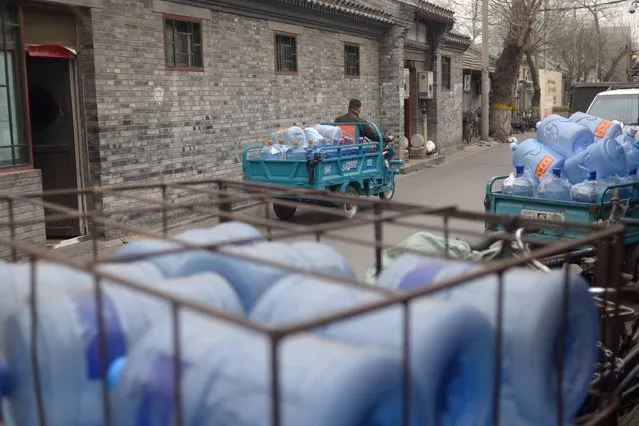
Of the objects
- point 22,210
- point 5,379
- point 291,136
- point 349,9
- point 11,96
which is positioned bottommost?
point 22,210

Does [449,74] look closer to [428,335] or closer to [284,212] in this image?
[284,212]

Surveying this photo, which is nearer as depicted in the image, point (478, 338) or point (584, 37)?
point (478, 338)

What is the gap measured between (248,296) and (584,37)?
176 ft

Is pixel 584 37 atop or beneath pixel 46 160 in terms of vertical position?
atop

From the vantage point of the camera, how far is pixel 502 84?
29.0m

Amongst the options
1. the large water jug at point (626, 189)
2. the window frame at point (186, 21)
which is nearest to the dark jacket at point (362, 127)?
the window frame at point (186, 21)

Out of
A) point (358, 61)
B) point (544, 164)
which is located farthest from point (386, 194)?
point (544, 164)

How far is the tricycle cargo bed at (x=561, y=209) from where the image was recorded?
657cm

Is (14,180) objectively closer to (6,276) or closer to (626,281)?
(6,276)

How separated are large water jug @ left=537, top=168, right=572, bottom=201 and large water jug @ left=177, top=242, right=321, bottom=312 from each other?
4.91 metres

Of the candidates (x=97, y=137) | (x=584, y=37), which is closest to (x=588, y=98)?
(x=97, y=137)

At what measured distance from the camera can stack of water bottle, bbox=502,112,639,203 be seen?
6969 mm

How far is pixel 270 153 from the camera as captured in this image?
11227 millimetres

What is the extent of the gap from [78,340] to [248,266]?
68cm
